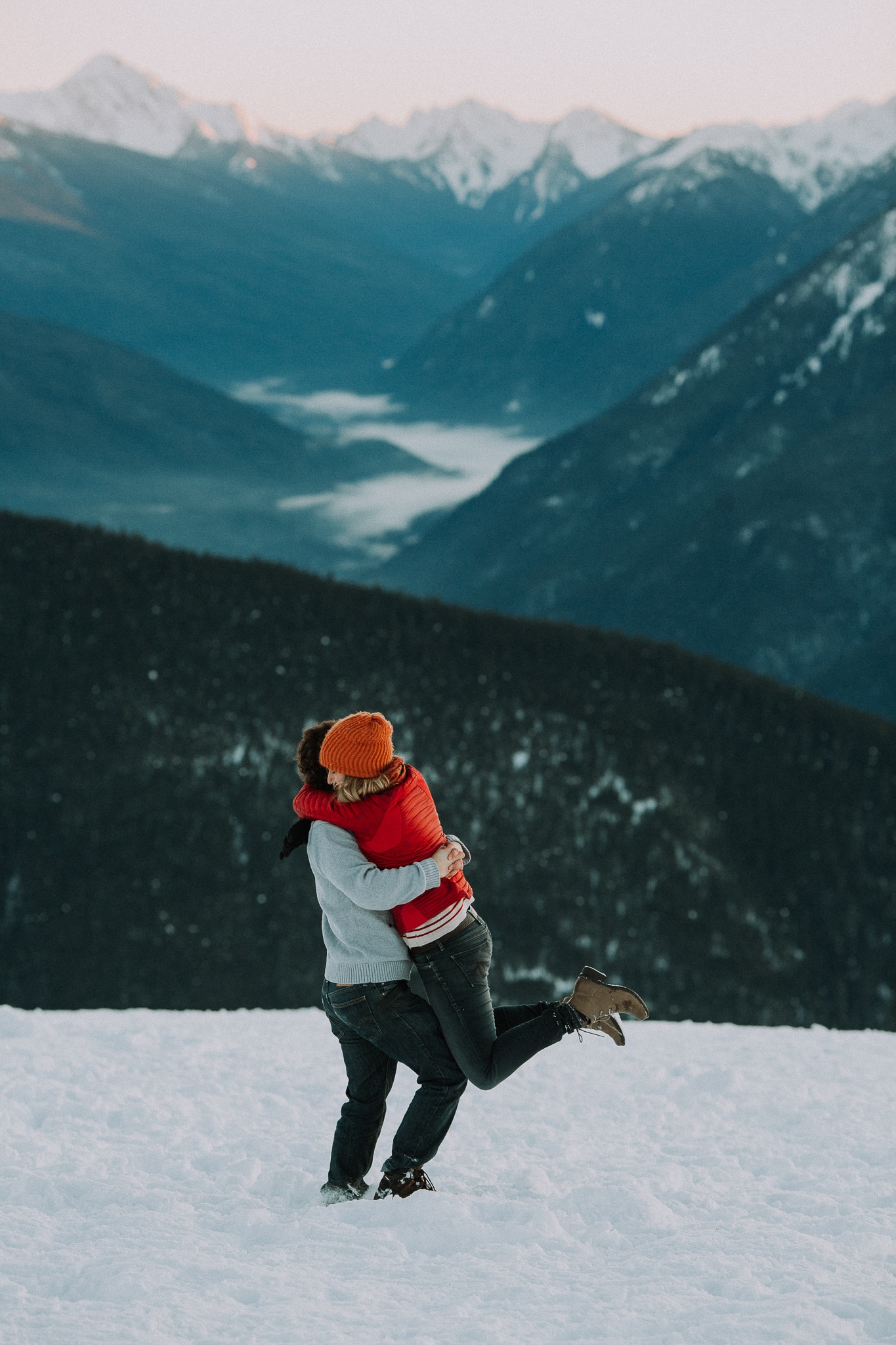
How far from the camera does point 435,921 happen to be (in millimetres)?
7176

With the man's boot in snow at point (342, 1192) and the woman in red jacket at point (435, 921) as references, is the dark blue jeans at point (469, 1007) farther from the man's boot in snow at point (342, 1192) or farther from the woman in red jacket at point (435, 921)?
the man's boot in snow at point (342, 1192)

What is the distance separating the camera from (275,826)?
5569 cm

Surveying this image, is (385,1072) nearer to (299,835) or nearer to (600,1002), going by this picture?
(600,1002)

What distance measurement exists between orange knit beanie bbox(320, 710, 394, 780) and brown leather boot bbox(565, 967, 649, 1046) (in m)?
1.78

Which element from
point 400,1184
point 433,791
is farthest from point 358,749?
point 433,791

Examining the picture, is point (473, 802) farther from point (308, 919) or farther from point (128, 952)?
point (128, 952)

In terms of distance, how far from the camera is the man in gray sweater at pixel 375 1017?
7.07m

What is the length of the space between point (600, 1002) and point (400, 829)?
1.64m

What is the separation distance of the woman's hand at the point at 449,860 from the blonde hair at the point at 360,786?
484 millimetres

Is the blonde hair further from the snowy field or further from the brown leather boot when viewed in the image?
the snowy field

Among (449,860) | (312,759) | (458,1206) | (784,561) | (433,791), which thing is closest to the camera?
(449,860)

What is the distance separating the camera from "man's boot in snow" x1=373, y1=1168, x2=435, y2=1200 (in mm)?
7426

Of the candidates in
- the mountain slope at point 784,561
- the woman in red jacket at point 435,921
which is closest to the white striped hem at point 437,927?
the woman in red jacket at point 435,921

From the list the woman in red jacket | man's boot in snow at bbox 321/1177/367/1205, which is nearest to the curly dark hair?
the woman in red jacket
